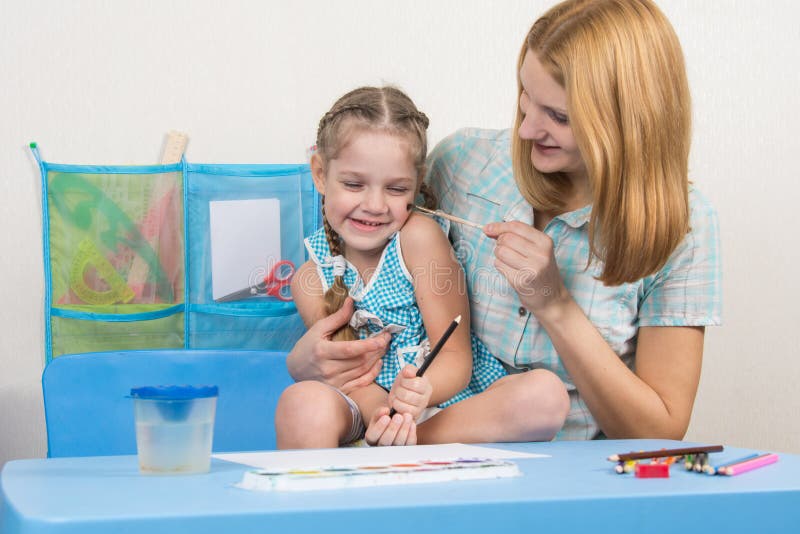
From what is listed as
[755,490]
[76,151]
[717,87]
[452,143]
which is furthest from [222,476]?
[717,87]

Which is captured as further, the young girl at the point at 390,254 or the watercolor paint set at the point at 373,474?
the young girl at the point at 390,254

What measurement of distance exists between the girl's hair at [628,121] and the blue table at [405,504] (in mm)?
411

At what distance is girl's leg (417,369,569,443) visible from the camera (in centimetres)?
108

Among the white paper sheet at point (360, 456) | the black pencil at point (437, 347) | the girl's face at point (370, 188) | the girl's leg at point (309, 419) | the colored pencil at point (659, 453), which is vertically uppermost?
the girl's face at point (370, 188)

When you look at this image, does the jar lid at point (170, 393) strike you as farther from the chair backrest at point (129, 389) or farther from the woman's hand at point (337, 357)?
the chair backrest at point (129, 389)

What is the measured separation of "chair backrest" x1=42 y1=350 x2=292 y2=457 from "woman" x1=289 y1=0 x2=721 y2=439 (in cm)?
26

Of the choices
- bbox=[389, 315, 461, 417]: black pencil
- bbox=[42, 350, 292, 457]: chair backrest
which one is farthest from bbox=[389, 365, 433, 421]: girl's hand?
bbox=[42, 350, 292, 457]: chair backrest

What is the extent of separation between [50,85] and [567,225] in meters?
1.04

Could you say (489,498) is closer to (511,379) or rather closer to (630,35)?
(511,379)

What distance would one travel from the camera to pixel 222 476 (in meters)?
0.76

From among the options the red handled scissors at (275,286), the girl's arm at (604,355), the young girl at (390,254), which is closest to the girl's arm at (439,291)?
the young girl at (390,254)

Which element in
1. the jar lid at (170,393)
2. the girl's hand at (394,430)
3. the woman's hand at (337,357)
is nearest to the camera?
the jar lid at (170,393)

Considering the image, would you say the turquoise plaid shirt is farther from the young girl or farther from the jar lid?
the jar lid

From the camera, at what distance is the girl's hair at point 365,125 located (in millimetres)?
1376
